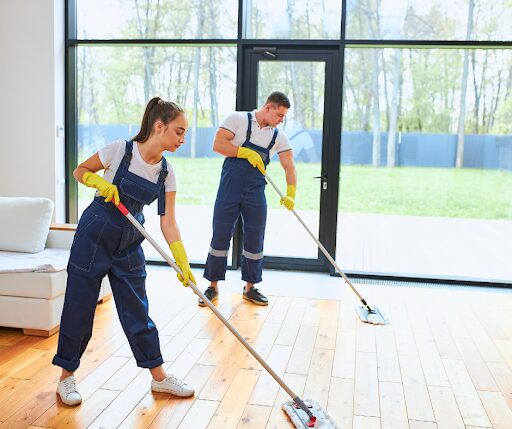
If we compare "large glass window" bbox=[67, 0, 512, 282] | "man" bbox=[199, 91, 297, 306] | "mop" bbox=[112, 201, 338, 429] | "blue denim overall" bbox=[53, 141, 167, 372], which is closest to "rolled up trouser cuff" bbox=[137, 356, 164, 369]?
"blue denim overall" bbox=[53, 141, 167, 372]

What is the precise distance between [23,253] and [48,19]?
7.26ft

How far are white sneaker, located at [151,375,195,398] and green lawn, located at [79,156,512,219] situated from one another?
108 inches

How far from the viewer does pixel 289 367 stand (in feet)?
10.3

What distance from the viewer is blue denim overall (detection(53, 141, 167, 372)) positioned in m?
2.56

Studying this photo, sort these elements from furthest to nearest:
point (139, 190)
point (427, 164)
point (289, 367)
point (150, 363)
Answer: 1. point (427, 164)
2. point (289, 367)
3. point (150, 363)
4. point (139, 190)

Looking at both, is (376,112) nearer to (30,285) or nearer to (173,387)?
(30,285)

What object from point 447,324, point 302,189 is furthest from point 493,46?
point 447,324

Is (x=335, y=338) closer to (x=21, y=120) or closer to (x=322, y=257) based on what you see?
(x=322, y=257)

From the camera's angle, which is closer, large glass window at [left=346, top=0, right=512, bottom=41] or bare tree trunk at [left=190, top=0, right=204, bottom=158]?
large glass window at [left=346, top=0, right=512, bottom=41]

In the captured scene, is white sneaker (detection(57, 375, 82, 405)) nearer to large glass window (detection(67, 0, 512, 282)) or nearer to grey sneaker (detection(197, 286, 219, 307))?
grey sneaker (detection(197, 286, 219, 307))

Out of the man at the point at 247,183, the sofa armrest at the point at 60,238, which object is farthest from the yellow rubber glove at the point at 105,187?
the sofa armrest at the point at 60,238

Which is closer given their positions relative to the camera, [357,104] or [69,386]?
[69,386]

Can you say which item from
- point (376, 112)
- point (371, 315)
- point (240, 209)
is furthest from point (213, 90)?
point (371, 315)

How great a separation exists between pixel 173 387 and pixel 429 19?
3577mm
